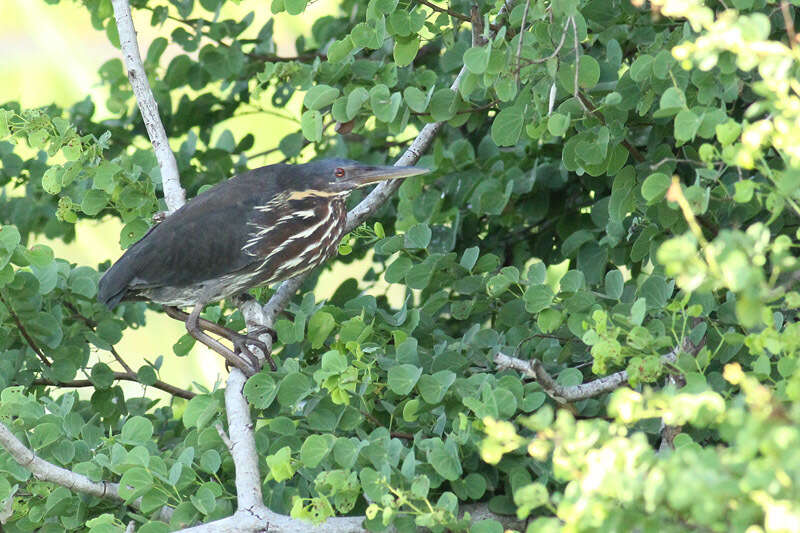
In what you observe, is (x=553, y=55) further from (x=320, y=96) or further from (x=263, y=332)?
(x=263, y=332)

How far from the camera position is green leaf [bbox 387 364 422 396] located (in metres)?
2.73

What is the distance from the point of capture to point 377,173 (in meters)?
3.88

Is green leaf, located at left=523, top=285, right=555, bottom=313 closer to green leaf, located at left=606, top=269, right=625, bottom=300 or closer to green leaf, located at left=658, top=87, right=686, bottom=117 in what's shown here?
green leaf, located at left=606, top=269, right=625, bottom=300

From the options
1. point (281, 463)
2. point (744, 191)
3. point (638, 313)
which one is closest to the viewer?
point (744, 191)

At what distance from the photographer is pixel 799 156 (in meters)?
1.67

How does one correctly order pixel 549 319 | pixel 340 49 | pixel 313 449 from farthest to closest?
1. pixel 340 49
2. pixel 549 319
3. pixel 313 449

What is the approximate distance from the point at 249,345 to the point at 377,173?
2.70 ft

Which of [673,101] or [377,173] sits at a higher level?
[673,101]

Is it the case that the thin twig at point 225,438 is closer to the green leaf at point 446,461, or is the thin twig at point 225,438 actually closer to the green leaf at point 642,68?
the green leaf at point 446,461

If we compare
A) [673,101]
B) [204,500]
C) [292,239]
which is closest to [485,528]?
[204,500]

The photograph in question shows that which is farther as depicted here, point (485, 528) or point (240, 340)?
point (240, 340)

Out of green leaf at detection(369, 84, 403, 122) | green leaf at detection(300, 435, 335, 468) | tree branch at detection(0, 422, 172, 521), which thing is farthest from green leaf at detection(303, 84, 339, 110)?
tree branch at detection(0, 422, 172, 521)

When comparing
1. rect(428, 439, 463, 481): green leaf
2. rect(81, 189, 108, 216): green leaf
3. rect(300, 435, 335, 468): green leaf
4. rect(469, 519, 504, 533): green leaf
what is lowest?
rect(469, 519, 504, 533): green leaf

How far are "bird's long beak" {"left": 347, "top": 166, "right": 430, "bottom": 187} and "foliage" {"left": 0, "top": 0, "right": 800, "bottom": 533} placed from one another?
0.42 ft
